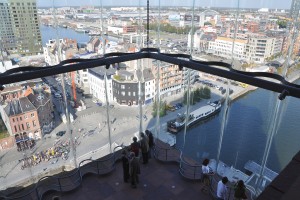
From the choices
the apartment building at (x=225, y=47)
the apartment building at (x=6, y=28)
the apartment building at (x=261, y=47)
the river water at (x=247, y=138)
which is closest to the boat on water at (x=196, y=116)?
the river water at (x=247, y=138)

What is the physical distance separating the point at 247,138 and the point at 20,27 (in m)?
8.82

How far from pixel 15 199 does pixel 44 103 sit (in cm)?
759

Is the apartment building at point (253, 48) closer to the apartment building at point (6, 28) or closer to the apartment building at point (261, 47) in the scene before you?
the apartment building at point (261, 47)

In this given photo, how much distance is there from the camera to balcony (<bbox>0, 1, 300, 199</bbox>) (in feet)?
8.37

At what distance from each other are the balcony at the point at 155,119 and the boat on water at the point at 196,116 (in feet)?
0.18

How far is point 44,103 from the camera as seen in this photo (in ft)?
31.1

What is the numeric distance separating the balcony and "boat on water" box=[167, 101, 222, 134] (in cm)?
6

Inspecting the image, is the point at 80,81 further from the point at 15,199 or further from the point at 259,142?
the point at 15,199

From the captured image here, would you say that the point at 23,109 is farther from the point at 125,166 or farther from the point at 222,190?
the point at 222,190

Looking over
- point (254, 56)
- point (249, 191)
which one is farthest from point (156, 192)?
point (254, 56)

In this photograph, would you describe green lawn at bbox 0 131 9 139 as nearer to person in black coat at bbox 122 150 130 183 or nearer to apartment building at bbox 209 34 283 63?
apartment building at bbox 209 34 283 63

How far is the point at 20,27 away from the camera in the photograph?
5543 mm

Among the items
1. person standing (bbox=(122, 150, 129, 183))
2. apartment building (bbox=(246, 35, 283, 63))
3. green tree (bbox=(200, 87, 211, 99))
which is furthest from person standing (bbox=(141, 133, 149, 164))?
green tree (bbox=(200, 87, 211, 99))

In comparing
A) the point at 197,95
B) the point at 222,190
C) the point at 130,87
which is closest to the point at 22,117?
the point at 130,87
